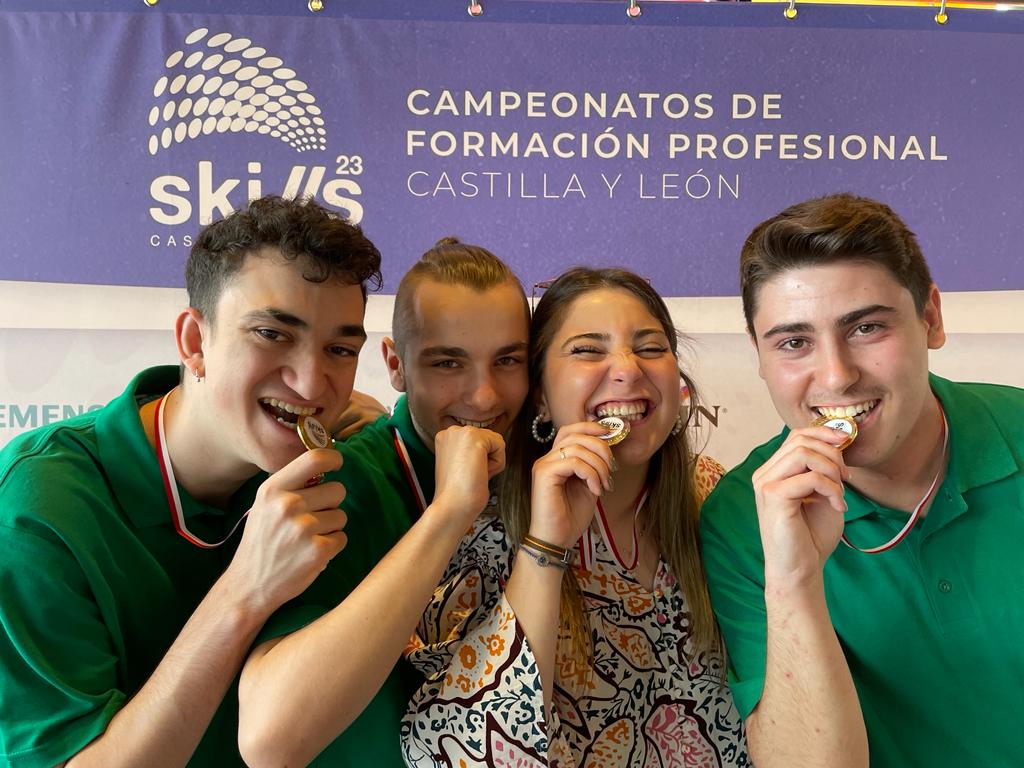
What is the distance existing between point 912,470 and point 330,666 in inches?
51.7

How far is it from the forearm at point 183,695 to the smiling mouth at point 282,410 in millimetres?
342

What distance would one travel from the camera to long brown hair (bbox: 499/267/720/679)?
1.98 metres

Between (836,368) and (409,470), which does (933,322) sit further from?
(409,470)

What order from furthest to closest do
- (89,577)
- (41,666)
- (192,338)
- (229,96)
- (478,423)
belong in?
(229,96) → (478,423) → (192,338) → (89,577) → (41,666)

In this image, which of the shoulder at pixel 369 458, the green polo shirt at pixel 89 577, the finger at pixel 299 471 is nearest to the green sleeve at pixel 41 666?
the green polo shirt at pixel 89 577

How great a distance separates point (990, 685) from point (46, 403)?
2.74 meters

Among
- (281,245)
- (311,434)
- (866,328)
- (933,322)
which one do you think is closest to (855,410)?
(866,328)

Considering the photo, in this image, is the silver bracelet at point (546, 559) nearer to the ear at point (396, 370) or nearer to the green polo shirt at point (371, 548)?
the green polo shirt at point (371, 548)

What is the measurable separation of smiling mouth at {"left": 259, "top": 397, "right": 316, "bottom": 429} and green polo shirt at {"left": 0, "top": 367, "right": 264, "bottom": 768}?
25cm

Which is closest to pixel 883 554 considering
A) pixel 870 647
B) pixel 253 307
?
pixel 870 647

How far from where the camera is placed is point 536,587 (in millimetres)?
1729

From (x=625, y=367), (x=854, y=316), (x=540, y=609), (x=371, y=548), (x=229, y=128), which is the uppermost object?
(x=229, y=128)

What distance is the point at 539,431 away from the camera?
2.16m

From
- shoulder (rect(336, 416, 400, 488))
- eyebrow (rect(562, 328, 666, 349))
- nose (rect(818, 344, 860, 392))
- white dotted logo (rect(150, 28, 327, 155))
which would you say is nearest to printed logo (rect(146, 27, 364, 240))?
white dotted logo (rect(150, 28, 327, 155))
